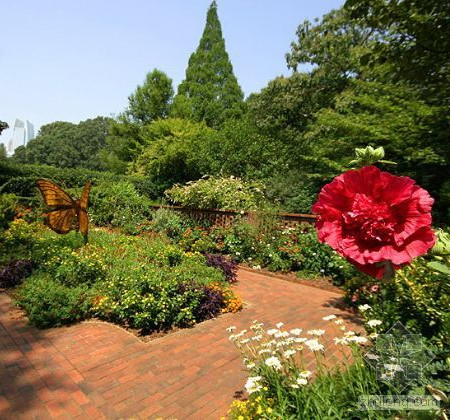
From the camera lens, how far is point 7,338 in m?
4.14

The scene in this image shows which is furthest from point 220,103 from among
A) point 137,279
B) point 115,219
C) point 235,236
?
point 137,279

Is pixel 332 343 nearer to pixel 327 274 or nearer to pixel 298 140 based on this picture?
pixel 327 274

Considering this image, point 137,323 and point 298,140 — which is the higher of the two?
point 298,140

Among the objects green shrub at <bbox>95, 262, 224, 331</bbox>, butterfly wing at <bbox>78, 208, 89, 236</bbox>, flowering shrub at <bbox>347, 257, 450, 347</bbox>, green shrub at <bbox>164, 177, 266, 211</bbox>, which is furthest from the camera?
green shrub at <bbox>164, 177, 266, 211</bbox>

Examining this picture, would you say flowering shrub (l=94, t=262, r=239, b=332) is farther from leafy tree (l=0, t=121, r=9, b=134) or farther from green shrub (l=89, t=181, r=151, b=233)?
leafy tree (l=0, t=121, r=9, b=134)

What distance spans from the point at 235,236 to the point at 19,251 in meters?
5.35

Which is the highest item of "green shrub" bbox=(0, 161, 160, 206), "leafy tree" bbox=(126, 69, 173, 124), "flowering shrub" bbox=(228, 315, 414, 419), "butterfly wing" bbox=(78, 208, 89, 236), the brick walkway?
"leafy tree" bbox=(126, 69, 173, 124)

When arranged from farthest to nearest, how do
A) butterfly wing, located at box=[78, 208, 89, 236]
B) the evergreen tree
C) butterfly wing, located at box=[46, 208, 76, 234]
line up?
the evergreen tree, butterfly wing, located at box=[78, 208, 89, 236], butterfly wing, located at box=[46, 208, 76, 234]

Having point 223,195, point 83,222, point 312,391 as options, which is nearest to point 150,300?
point 312,391

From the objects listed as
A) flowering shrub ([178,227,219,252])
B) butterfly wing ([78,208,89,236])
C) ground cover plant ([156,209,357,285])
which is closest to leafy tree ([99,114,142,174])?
flowering shrub ([178,227,219,252])

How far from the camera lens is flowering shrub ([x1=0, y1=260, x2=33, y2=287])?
624 centimetres

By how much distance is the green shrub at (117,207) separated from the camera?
12.9m

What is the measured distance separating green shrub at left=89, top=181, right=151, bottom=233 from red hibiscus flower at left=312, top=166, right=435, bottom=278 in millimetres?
11728

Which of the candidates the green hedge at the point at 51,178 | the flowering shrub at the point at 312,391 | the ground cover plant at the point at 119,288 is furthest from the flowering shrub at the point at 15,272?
the green hedge at the point at 51,178
